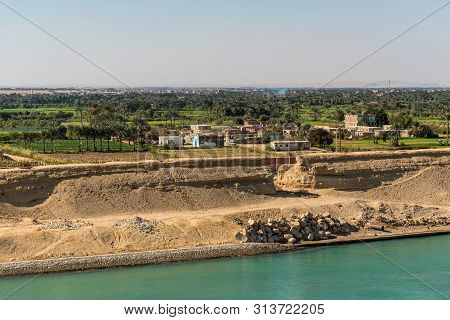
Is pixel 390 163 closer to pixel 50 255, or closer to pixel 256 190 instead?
pixel 256 190

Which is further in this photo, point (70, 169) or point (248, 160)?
point (248, 160)

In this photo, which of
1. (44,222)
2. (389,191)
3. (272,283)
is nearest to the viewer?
(272,283)

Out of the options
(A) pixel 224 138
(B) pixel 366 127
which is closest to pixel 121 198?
(A) pixel 224 138

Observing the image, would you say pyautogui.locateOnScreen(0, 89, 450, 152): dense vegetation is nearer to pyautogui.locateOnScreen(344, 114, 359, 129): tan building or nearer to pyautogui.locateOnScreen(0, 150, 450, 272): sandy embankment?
pyautogui.locateOnScreen(344, 114, 359, 129): tan building

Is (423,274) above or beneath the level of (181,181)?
beneath

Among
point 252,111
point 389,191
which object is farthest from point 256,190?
point 252,111

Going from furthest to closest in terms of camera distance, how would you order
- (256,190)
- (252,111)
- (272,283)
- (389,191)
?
(252,111)
(389,191)
(256,190)
(272,283)

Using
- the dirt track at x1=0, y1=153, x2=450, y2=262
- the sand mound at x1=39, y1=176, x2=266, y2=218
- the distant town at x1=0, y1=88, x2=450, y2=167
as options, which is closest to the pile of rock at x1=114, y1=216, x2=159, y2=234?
the dirt track at x1=0, y1=153, x2=450, y2=262

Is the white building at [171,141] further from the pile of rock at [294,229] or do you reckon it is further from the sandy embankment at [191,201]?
the pile of rock at [294,229]
